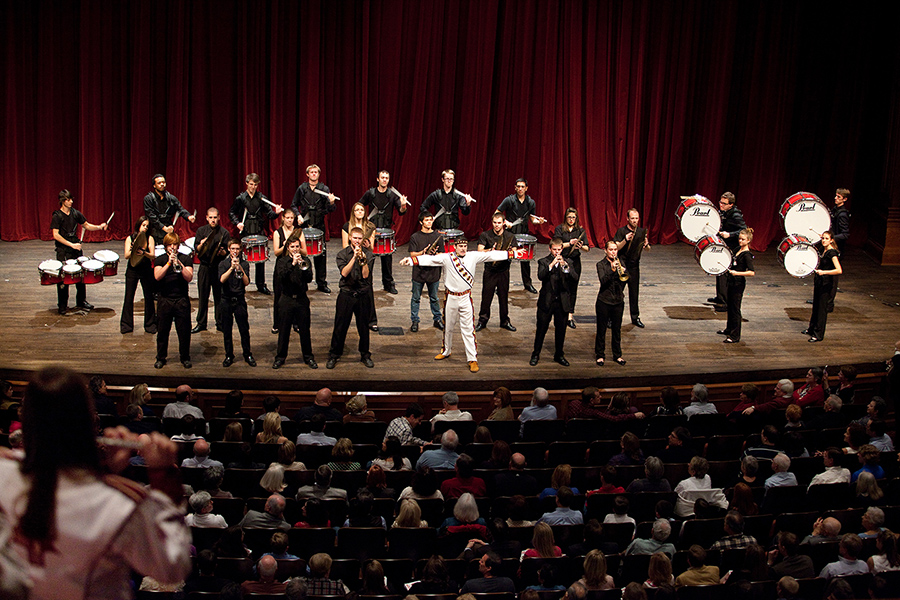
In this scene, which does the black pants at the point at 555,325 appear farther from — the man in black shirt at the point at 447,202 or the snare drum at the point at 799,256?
the snare drum at the point at 799,256

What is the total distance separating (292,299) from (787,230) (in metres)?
6.77

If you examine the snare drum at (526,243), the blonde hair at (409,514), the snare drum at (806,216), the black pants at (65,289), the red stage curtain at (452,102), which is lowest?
the blonde hair at (409,514)

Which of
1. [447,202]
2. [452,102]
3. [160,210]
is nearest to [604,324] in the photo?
[447,202]

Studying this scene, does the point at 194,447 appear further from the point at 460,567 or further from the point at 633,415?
the point at 633,415

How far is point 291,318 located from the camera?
9.55 meters

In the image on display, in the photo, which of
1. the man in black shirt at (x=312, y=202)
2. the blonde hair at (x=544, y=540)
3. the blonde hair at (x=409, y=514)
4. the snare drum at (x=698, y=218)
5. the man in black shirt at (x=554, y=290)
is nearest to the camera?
the blonde hair at (x=544, y=540)

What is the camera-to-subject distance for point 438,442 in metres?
7.85

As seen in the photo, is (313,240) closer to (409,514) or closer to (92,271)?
(92,271)

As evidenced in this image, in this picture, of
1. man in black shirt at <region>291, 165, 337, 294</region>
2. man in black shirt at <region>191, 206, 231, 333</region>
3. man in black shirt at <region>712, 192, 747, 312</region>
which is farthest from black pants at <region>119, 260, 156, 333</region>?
man in black shirt at <region>712, 192, 747, 312</region>

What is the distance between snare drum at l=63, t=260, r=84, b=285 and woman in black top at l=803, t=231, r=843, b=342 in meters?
9.17

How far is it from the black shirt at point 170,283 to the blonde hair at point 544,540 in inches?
202

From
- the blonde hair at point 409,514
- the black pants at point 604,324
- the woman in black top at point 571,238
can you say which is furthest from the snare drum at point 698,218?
the blonde hair at point 409,514

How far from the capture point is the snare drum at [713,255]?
10.9m

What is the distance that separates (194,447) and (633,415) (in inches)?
161
